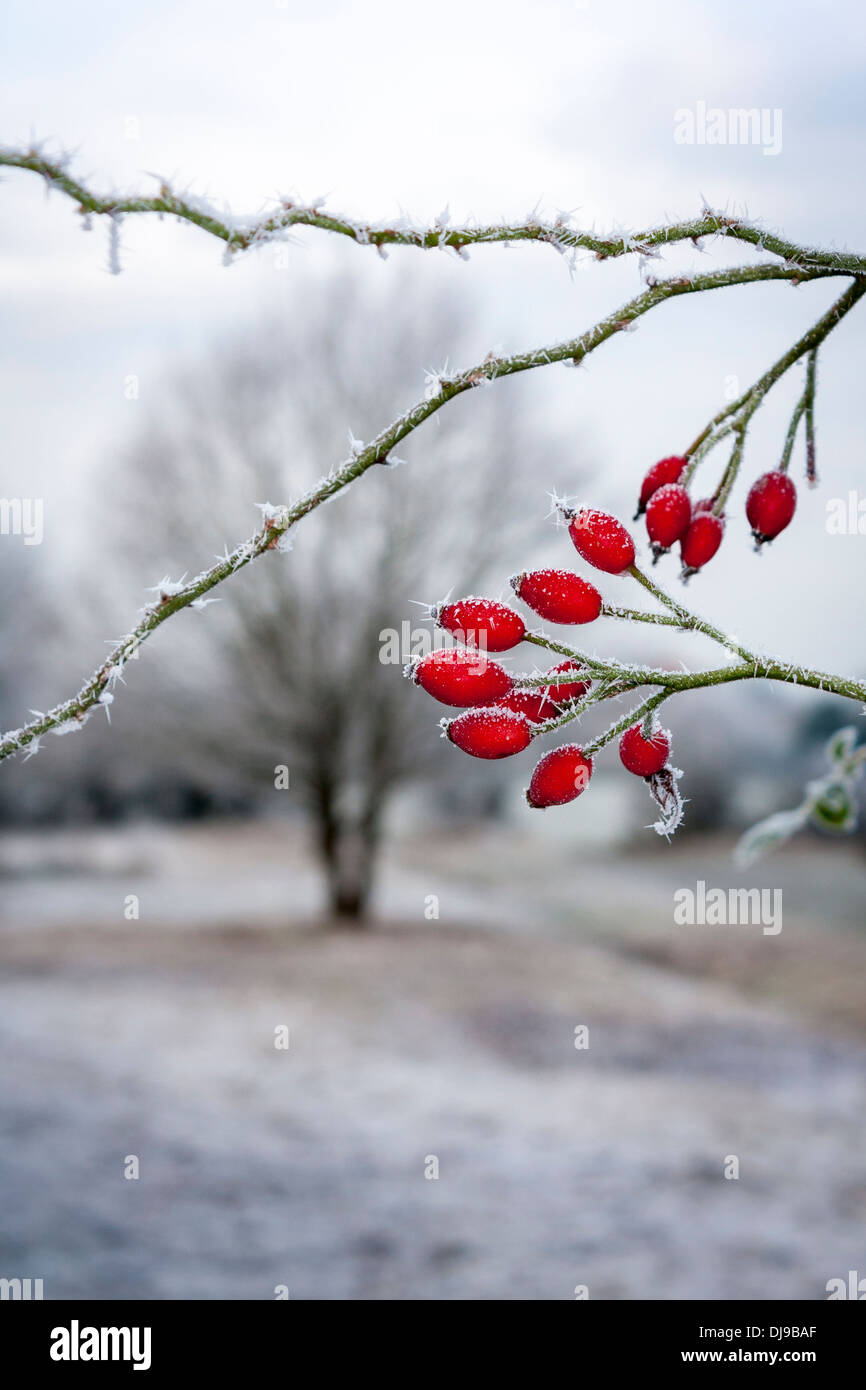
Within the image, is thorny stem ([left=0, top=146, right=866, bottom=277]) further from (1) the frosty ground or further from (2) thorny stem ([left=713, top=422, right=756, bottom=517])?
(1) the frosty ground

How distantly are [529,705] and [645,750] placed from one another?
45 mm

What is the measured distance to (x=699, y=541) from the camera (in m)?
0.51

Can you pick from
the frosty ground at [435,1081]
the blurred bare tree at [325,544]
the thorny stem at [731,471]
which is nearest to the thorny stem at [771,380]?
the thorny stem at [731,471]

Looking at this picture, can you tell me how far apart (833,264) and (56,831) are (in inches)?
467

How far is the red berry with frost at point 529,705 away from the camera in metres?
0.41

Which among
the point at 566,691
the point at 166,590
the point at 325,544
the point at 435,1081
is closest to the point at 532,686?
the point at 566,691

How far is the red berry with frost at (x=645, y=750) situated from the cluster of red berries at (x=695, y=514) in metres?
0.12

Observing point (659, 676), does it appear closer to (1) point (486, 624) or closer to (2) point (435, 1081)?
(1) point (486, 624)

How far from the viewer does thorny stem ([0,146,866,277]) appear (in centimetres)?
33

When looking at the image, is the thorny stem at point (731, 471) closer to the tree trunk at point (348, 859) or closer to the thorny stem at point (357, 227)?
the thorny stem at point (357, 227)

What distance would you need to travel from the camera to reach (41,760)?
415 inches
